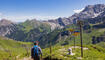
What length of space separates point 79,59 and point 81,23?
8.99 m

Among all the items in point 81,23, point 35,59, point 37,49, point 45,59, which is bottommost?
point 45,59

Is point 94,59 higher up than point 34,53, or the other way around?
point 34,53

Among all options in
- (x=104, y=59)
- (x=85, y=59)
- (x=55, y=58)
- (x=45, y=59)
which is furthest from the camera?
(x=45, y=59)

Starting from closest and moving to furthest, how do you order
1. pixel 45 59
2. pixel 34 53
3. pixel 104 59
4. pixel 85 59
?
pixel 34 53
pixel 104 59
pixel 85 59
pixel 45 59

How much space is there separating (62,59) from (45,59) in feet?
19.2

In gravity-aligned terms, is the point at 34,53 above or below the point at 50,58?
above

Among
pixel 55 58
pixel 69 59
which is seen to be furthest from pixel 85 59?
pixel 55 58

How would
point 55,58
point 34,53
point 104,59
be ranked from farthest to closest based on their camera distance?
point 55,58, point 104,59, point 34,53

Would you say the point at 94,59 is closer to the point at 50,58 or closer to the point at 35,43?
the point at 50,58

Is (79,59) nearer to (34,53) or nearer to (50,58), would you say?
(50,58)

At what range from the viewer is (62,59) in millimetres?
29250

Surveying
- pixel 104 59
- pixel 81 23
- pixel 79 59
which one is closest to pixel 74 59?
pixel 79 59

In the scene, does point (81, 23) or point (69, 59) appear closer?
point (69, 59)

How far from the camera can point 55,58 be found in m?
30.4
